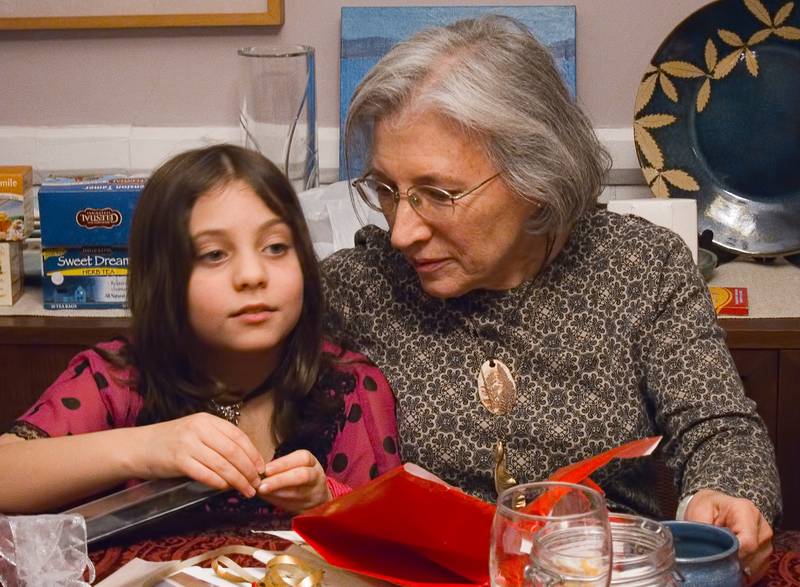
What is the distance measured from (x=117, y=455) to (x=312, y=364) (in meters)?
0.35

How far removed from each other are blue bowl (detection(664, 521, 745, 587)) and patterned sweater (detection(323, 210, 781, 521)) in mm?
536

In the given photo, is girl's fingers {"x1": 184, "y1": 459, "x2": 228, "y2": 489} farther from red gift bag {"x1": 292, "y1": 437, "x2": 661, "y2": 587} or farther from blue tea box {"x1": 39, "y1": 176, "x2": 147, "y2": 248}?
blue tea box {"x1": 39, "y1": 176, "x2": 147, "y2": 248}

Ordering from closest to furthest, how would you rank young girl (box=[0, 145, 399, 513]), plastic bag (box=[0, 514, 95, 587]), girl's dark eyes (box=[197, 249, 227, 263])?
1. plastic bag (box=[0, 514, 95, 587])
2. young girl (box=[0, 145, 399, 513])
3. girl's dark eyes (box=[197, 249, 227, 263])

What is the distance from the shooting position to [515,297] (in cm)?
173

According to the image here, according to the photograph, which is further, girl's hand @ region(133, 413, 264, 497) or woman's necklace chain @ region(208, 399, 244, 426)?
woman's necklace chain @ region(208, 399, 244, 426)

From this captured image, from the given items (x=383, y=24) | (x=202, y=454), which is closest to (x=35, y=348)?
(x=383, y=24)

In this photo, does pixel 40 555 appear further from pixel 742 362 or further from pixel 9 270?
pixel 742 362

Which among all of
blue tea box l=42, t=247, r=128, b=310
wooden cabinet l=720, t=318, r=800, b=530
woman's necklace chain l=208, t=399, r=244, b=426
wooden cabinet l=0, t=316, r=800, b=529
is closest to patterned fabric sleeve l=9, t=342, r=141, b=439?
woman's necklace chain l=208, t=399, r=244, b=426

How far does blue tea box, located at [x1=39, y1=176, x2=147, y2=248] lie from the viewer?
2.30 metres

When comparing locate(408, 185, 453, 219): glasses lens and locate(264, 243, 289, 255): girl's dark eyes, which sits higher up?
locate(408, 185, 453, 219): glasses lens

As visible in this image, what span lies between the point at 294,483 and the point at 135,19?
5.50 feet

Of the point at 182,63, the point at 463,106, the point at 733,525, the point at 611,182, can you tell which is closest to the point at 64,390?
the point at 463,106

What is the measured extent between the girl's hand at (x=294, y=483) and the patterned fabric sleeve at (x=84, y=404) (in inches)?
14.0

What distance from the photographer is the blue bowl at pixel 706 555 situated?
0.99 m
